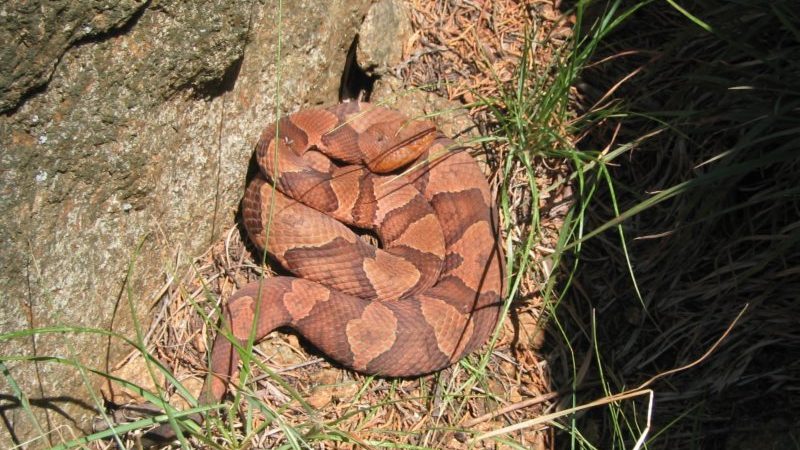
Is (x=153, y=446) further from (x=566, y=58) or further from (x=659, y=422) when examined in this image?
(x=566, y=58)

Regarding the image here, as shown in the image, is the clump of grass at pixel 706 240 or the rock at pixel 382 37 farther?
the rock at pixel 382 37

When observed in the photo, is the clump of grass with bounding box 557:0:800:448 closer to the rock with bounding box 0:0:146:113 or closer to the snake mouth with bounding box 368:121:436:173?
the snake mouth with bounding box 368:121:436:173

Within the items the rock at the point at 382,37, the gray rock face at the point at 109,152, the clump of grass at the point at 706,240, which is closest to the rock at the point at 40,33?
the gray rock face at the point at 109,152

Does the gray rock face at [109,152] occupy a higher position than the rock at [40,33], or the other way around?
the rock at [40,33]

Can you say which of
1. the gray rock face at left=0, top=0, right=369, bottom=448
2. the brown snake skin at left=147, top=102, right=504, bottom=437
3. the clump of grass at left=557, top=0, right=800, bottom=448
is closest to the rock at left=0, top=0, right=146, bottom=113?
the gray rock face at left=0, top=0, right=369, bottom=448

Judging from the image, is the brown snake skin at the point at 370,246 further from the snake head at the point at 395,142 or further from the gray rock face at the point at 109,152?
the gray rock face at the point at 109,152

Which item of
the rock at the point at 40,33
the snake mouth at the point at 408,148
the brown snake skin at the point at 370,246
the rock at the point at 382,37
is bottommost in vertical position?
the brown snake skin at the point at 370,246

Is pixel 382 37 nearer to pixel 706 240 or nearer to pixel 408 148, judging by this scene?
pixel 408 148
